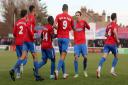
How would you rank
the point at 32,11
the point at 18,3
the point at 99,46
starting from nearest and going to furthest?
the point at 32,11, the point at 99,46, the point at 18,3

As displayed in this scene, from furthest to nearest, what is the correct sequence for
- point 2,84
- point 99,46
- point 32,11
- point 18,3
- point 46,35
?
point 18,3 → point 99,46 → point 46,35 → point 32,11 → point 2,84

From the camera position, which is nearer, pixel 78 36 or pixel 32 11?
pixel 32 11

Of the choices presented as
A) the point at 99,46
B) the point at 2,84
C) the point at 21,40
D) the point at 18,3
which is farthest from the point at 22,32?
the point at 18,3

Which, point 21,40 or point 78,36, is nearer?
point 21,40

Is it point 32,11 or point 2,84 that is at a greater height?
point 32,11

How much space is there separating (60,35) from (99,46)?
47.2 meters

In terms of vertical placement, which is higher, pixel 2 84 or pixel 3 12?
pixel 3 12

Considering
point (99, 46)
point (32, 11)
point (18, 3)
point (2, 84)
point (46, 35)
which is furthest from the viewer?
point (18, 3)

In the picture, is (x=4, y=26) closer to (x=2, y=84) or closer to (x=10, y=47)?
(x=10, y=47)

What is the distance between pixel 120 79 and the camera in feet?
49.6

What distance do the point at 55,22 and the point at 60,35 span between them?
48 cm

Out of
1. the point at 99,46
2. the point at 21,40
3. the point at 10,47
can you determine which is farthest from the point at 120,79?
the point at 10,47

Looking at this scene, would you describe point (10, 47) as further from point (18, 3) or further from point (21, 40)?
point (21, 40)

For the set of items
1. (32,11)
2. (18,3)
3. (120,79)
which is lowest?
(120,79)
